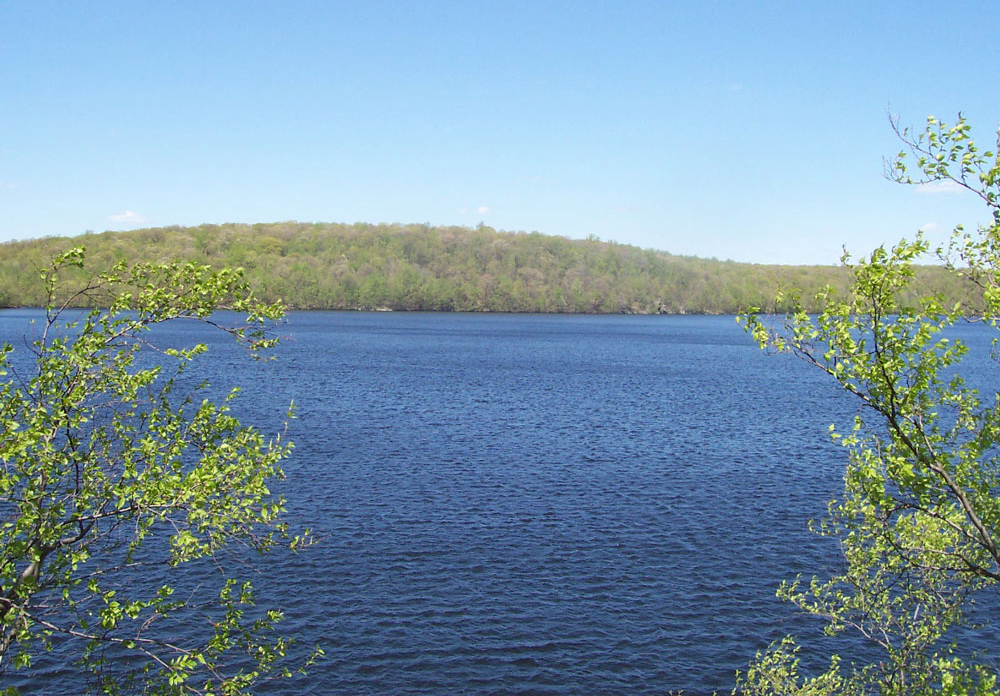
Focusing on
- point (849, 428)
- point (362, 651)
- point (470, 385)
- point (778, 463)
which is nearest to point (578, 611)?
point (362, 651)

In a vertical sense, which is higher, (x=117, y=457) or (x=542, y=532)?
(x=117, y=457)

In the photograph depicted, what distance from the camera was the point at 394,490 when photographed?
131 feet

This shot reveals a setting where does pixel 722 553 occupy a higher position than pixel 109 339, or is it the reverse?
pixel 109 339

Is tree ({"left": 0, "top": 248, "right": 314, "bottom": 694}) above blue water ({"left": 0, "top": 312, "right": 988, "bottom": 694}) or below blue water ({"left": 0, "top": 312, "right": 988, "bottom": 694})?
above

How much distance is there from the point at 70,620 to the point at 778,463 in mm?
37479

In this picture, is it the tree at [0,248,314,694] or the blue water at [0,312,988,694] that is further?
the blue water at [0,312,988,694]

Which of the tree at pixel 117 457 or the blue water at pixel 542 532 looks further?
the blue water at pixel 542 532

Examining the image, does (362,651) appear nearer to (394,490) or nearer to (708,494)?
(394,490)

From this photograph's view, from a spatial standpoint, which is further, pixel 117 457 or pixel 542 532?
pixel 542 532

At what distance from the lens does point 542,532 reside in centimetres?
3431

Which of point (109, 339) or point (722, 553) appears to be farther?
point (722, 553)

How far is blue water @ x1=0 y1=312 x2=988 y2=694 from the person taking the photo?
79.8ft

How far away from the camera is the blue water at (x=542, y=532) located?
24.3m

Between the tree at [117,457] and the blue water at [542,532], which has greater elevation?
the tree at [117,457]
